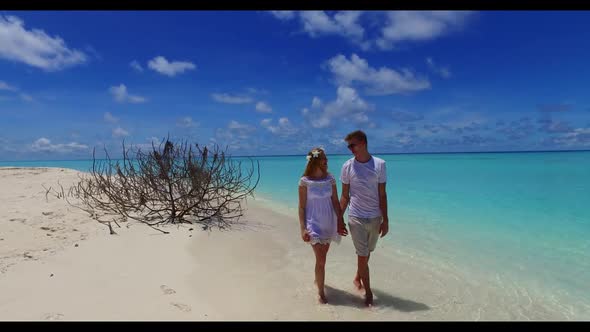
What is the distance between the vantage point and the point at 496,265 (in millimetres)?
5598

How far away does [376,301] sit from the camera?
3.98 meters

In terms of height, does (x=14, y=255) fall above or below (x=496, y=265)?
above

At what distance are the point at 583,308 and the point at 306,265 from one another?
11.4 ft

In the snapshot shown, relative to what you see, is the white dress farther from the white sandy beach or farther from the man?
the white sandy beach

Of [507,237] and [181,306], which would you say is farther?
[507,237]

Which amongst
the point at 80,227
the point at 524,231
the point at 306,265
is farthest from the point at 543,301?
the point at 80,227

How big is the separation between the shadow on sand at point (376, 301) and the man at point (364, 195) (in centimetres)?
33

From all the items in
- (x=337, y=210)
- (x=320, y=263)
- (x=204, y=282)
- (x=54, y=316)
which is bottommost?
(x=204, y=282)

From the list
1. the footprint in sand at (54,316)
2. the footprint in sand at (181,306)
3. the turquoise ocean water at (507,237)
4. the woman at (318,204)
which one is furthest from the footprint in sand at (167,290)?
the turquoise ocean water at (507,237)

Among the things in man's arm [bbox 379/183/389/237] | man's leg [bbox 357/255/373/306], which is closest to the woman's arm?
man's leg [bbox 357/255/373/306]

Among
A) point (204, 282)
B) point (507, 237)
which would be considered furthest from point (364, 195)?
point (507, 237)

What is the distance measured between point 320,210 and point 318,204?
6 cm

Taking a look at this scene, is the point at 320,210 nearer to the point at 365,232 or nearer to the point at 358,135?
the point at 365,232
